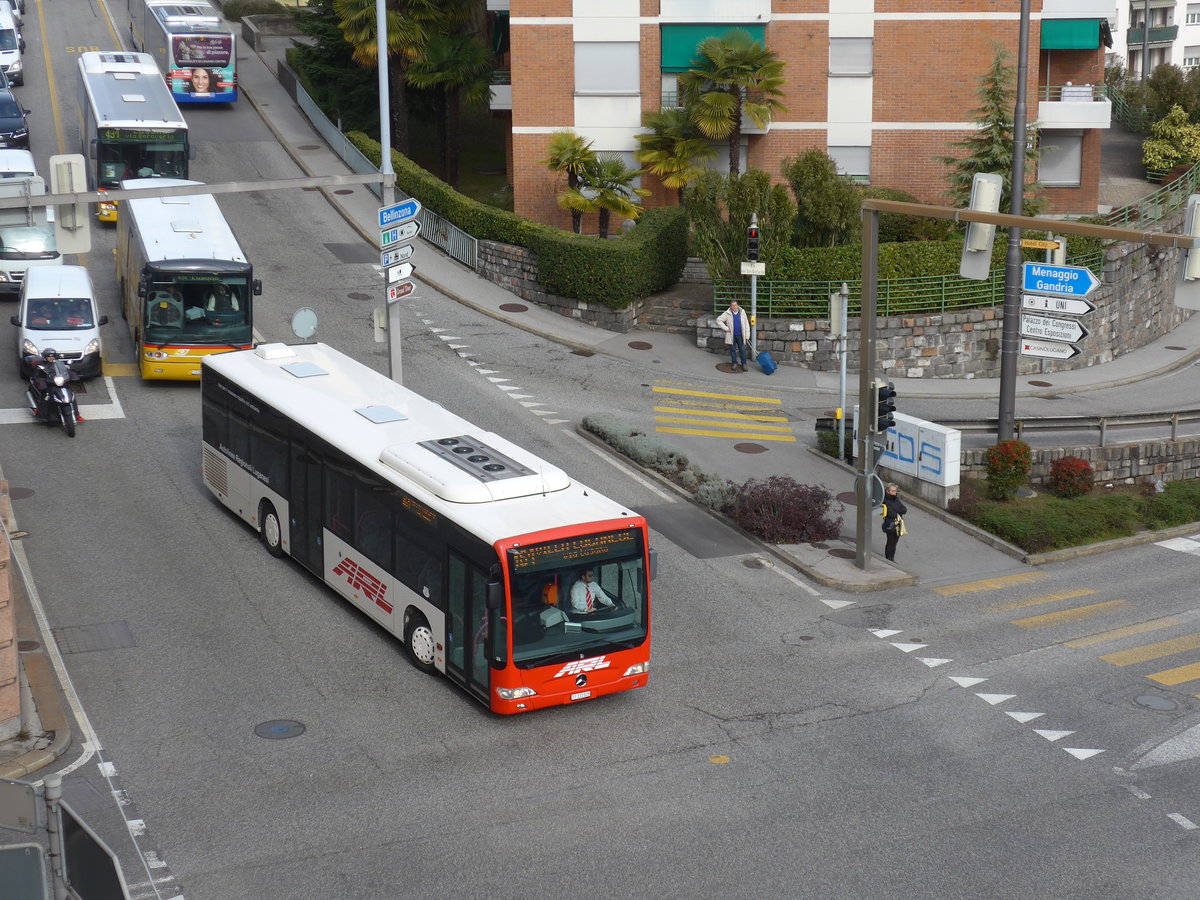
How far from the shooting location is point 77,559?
22.5 metres

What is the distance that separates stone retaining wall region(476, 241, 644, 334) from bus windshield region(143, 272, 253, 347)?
428 inches

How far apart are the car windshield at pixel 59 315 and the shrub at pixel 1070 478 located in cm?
2045

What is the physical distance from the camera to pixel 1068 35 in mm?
43438

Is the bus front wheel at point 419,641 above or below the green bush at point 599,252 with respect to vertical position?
below

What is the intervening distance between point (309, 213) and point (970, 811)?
35152 millimetres

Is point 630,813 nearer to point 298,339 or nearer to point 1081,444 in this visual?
point 1081,444

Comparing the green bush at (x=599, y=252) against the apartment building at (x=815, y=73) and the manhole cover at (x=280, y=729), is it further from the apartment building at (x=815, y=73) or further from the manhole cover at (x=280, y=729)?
the manhole cover at (x=280, y=729)

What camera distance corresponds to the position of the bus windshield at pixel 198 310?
29.8 metres

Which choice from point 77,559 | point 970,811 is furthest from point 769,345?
point 970,811

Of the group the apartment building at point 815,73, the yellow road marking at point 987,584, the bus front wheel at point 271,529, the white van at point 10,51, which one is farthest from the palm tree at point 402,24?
the yellow road marking at point 987,584

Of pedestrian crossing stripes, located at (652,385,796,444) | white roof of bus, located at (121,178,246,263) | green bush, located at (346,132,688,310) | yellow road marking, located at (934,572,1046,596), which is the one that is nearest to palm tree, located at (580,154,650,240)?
green bush, located at (346,132,688,310)

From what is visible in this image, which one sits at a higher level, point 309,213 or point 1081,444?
point 309,213

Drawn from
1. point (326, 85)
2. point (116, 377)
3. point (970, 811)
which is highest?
Result: point (326, 85)

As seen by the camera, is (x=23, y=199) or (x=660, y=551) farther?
(x=660, y=551)
